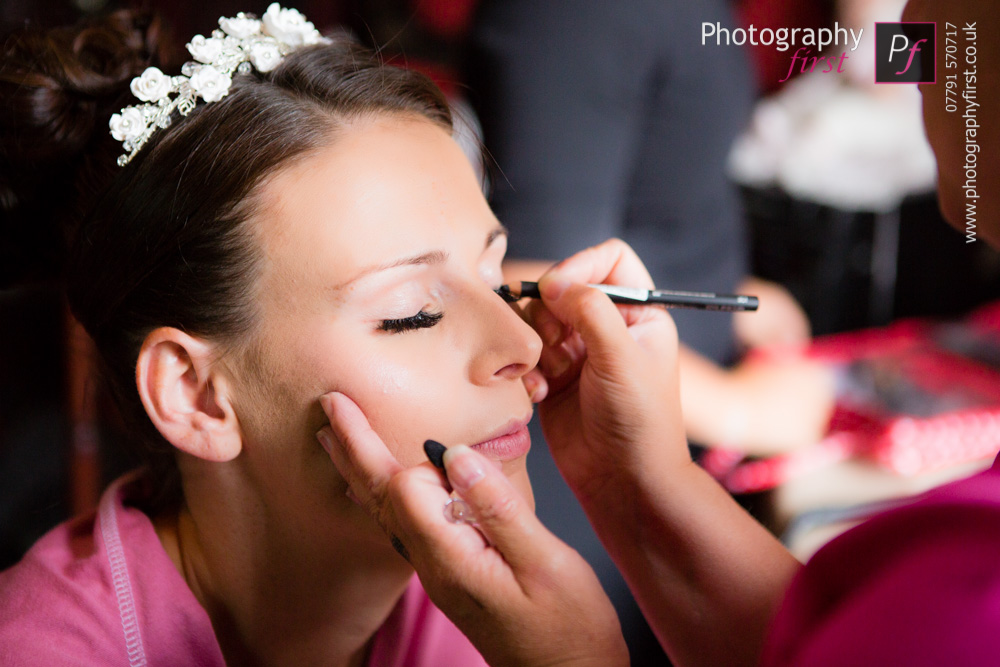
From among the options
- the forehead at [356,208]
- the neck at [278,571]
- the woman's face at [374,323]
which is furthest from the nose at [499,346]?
the neck at [278,571]

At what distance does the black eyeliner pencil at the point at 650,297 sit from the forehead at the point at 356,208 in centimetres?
11

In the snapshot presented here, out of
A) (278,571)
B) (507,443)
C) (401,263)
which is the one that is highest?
(401,263)

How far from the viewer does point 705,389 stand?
4.70 ft

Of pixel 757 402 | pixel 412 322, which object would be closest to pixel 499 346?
pixel 412 322

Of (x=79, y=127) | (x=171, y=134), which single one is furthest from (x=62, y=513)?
(x=171, y=134)

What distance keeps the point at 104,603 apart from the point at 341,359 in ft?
1.39

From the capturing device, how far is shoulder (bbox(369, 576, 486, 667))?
42.3 inches

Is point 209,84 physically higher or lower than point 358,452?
higher

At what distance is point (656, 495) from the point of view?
0.98 metres

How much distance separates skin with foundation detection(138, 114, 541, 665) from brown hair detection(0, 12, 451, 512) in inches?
1.3

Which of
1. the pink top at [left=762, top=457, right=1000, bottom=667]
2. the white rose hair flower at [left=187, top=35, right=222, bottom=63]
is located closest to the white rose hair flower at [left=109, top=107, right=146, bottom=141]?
the white rose hair flower at [left=187, top=35, right=222, bottom=63]

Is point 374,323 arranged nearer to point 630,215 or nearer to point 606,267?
point 606,267

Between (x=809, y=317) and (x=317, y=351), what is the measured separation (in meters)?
2.49

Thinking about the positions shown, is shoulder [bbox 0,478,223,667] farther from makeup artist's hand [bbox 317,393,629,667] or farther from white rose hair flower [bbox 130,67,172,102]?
white rose hair flower [bbox 130,67,172,102]
